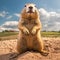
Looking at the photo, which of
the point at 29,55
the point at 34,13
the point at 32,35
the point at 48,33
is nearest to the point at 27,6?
the point at 34,13

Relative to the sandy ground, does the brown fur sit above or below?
above

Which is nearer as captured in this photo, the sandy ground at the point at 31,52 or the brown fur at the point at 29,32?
the sandy ground at the point at 31,52

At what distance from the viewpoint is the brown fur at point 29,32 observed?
30.6ft

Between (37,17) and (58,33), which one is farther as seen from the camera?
(58,33)

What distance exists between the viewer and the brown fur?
9341 millimetres

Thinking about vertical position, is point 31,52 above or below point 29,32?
below

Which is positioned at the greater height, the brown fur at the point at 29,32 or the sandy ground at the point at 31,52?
the brown fur at the point at 29,32

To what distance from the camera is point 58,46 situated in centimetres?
1080

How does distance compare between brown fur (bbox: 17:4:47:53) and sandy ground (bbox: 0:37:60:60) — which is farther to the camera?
brown fur (bbox: 17:4:47:53)

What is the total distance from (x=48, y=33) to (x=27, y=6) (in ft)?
17.3

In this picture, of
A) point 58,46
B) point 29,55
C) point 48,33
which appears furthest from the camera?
point 48,33

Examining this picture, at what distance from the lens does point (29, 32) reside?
941 cm

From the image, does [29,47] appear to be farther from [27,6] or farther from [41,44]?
[27,6]

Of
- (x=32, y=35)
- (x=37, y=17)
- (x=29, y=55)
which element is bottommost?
(x=29, y=55)
